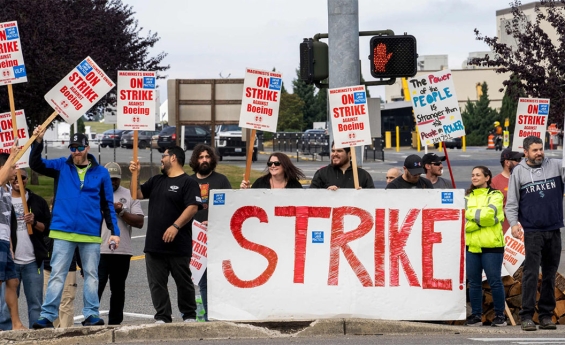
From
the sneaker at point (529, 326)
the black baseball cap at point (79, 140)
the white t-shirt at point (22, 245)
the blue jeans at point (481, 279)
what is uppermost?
the black baseball cap at point (79, 140)

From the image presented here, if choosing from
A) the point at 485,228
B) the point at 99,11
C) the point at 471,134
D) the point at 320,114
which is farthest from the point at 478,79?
the point at 485,228

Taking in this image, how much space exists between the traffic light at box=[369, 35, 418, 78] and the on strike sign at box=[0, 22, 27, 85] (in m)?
4.12

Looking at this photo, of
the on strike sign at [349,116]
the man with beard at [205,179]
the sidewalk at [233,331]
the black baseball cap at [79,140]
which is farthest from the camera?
the man with beard at [205,179]

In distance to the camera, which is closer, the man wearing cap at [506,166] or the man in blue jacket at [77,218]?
the man in blue jacket at [77,218]

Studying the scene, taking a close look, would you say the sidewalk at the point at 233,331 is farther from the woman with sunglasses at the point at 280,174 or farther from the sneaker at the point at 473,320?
the woman with sunglasses at the point at 280,174

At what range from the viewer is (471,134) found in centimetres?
7931

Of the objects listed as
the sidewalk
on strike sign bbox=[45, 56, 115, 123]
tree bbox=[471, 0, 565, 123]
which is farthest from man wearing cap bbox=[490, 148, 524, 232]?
tree bbox=[471, 0, 565, 123]

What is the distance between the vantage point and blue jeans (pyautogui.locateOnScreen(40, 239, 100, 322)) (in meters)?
9.55

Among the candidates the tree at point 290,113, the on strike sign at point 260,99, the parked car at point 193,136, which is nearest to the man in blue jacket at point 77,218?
the on strike sign at point 260,99

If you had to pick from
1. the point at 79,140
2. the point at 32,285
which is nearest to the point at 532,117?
the point at 79,140

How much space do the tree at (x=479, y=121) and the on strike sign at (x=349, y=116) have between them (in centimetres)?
6874

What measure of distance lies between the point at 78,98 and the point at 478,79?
3847 inches

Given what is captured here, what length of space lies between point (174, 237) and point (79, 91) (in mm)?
1844

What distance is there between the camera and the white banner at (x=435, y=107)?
12.3 m
